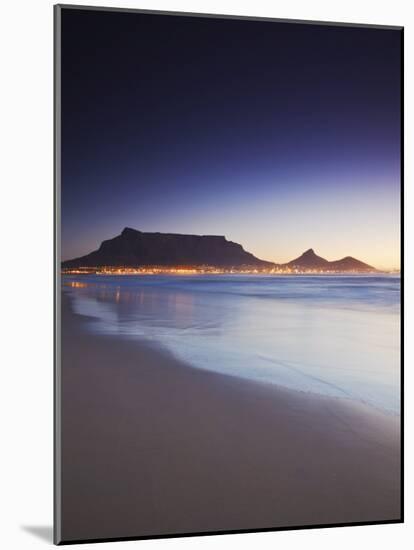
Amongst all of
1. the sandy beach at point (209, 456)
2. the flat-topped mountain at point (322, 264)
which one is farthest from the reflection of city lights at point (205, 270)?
the sandy beach at point (209, 456)

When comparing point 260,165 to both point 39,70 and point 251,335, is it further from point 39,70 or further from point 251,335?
point 39,70

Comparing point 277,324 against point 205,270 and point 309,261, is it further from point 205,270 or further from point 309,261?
point 205,270

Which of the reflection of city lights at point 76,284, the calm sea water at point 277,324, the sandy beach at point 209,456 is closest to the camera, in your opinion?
the sandy beach at point 209,456

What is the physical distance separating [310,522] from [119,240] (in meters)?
1.65

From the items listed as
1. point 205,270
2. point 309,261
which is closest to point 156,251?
point 205,270

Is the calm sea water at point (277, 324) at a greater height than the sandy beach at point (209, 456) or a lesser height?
greater

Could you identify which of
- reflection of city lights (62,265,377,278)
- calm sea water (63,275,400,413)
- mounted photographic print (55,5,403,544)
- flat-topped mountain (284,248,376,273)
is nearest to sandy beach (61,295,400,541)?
mounted photographic print (55,5,403,544)

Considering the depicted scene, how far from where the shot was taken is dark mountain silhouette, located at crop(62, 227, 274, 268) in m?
3.64

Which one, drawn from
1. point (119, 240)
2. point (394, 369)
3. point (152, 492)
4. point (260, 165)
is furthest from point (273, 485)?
point (260, 165)

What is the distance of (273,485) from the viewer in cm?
329

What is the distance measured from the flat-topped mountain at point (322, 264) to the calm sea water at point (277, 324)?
52mm

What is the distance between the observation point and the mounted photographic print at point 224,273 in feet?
10.6

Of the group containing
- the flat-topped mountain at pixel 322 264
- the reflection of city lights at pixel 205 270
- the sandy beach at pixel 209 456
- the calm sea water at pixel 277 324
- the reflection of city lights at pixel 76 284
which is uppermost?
the flat-topped mountain at pixel 322 264

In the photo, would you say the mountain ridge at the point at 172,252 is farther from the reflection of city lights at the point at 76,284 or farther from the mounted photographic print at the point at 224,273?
the reflection of city lights at the point at 76,284
